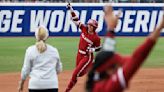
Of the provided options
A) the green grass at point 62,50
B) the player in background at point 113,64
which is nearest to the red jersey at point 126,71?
the player in background at point 113,64

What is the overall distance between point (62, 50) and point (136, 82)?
27.8 feet

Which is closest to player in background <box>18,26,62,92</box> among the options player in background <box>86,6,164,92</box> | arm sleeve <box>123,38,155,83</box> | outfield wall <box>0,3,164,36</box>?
player in background <box>86,6,164,92</box>

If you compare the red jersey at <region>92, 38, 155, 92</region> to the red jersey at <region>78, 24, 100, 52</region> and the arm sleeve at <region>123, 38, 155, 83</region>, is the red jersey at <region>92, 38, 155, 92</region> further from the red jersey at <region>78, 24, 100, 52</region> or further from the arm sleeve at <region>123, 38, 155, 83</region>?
the red jersey at <region>78, 24, 100, 52</region>

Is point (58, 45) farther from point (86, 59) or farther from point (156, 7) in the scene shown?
point (86, 59)

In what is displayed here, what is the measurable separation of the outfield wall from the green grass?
2.14ft

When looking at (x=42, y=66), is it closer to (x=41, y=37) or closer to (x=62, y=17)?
(x=41, y=37)

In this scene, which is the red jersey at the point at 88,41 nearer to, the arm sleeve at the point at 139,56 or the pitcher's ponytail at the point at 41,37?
the pitcher's ponytail at the point at 41,37

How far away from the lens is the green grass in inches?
705

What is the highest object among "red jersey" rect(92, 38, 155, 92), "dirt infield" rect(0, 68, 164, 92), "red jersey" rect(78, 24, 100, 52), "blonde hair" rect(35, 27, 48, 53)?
"red jersey" rect(92, 38, 155, 92)

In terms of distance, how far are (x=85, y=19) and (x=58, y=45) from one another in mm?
1952

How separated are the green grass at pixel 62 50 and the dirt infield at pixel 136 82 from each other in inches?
55.6

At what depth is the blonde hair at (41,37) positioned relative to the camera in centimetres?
655

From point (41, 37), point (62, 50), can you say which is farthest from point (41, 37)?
point (62, 50)

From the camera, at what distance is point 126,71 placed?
10.1ft
